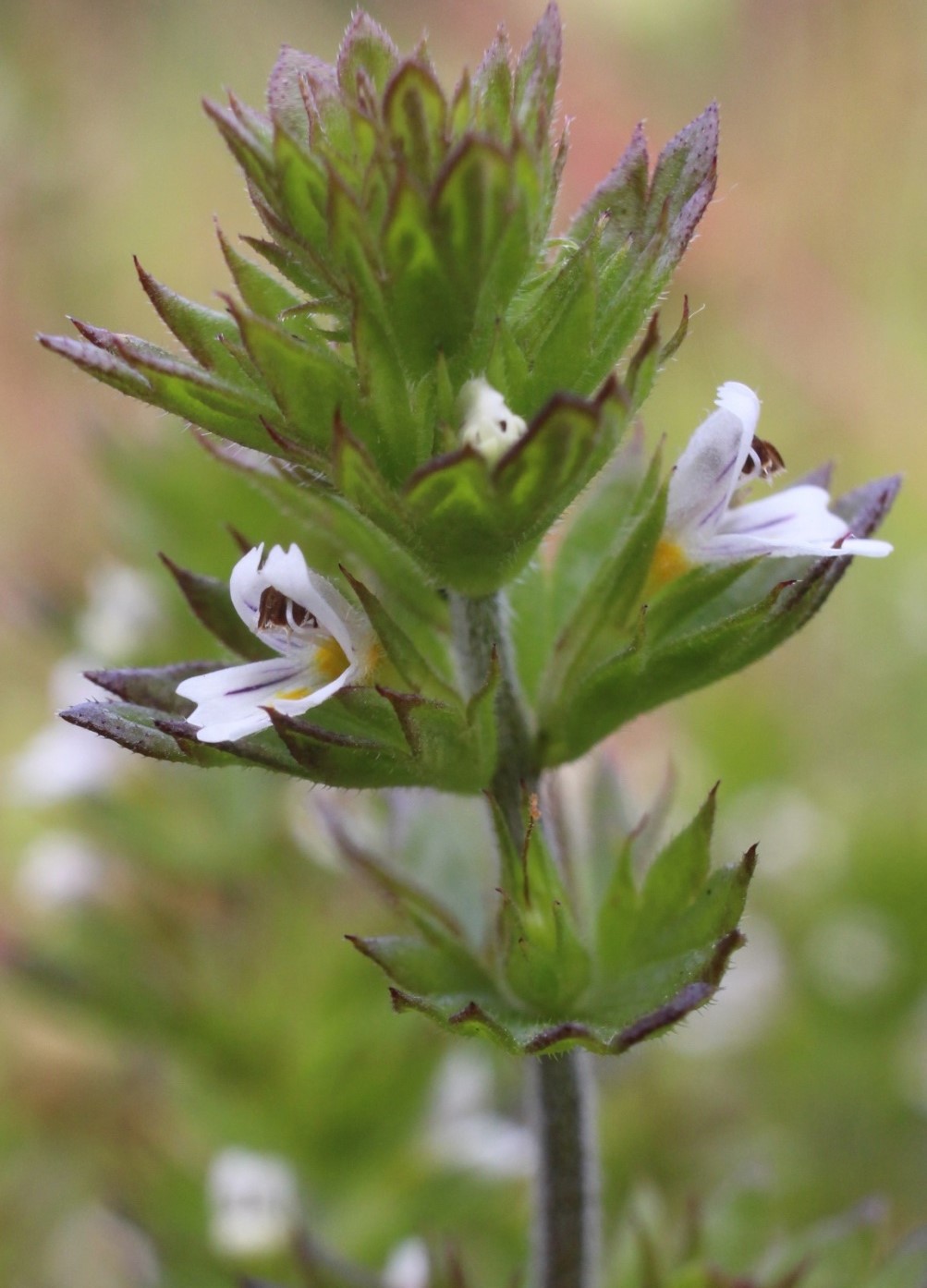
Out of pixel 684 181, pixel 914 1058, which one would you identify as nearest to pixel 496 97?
pixel 684 181

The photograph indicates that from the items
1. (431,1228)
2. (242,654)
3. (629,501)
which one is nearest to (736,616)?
(629,501)

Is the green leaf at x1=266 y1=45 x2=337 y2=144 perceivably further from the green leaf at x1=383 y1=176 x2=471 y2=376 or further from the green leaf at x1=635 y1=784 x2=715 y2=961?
the green leaf at x1=635 y1=784 x2=715 y2=961

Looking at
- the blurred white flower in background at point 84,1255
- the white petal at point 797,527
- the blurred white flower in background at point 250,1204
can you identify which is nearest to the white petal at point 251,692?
the white petal at point 797,527

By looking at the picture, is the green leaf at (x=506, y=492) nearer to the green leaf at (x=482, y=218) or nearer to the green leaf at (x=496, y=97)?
the green leaf at (x=482, y=218)

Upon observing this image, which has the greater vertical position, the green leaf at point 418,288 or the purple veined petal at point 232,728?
the green leaf at point 418,288

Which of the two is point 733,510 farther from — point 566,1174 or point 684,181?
point 566,1174

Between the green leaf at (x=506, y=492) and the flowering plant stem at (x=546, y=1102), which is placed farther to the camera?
the flowering plant stem at (x=546, y=1102)
